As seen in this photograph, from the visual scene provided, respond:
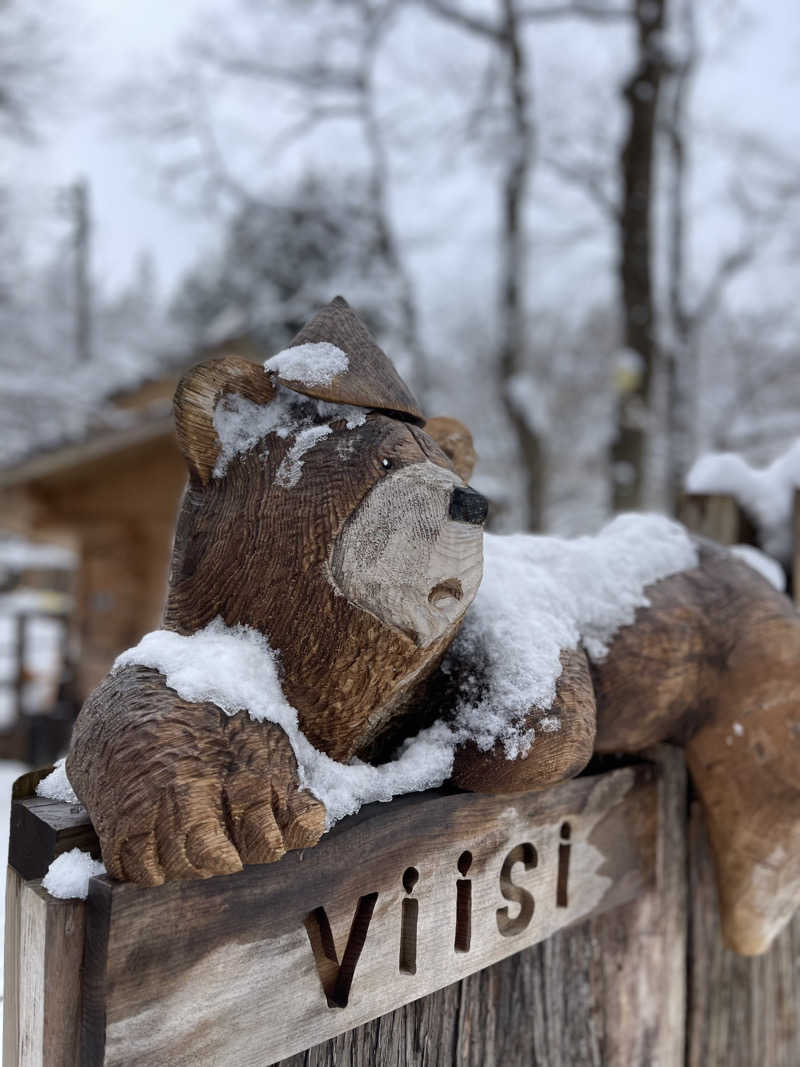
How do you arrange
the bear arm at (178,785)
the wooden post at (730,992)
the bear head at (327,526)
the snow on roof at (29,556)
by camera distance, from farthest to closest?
the snow on roof at (29,556), the wooden post at (730,992), the bear head at (327,526), the bear arm at (178,785)

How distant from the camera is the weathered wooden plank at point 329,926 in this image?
0.60 m

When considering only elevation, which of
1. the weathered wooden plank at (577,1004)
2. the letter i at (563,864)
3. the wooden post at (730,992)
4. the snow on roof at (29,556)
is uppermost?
the letter i at (563,864)

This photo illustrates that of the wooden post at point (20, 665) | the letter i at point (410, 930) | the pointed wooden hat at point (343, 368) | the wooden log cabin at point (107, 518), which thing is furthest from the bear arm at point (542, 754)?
the wooden post at point (20, 665)

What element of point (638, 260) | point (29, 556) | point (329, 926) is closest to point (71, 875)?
point (329, 926)

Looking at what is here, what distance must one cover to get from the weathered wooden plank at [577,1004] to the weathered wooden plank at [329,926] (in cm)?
5

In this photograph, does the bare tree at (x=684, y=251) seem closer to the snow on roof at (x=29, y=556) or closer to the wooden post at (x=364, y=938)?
the wooden post at (x=364, y=938)

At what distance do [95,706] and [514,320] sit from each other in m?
6.74

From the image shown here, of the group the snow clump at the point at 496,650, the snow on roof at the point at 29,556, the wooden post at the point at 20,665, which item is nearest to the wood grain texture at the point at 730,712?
the snow clump at the point at 496,650

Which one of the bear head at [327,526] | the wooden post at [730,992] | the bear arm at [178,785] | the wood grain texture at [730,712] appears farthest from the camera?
the wooden post at [730,992]

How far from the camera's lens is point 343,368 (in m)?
0.77

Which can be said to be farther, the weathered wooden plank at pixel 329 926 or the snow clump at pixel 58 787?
the snow clump at pixel 58 787

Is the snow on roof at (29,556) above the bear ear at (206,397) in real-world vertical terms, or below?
below

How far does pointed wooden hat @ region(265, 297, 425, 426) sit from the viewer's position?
76cm

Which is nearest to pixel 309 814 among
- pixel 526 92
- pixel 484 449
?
pixel 526 92
